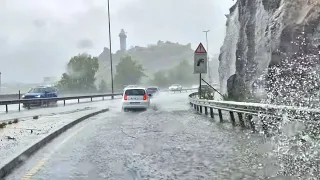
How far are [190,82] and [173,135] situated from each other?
375ft

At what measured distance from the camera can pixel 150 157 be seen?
30.1ft

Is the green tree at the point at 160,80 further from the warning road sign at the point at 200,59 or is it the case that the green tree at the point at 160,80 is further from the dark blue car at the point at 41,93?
the warning road sign at the point at 200,59

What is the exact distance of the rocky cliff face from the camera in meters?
15.5

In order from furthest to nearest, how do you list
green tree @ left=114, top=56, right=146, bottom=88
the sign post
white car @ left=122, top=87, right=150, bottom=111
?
green tree @ left=114, top=56, right=146, bottom=88
white car @ left=122, top=87, right=150, bottom=111
the sign post

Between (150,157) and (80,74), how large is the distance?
70978mm

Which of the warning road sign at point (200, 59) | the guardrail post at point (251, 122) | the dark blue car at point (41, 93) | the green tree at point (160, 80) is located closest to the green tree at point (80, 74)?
the dark blue car at point (41, 93)

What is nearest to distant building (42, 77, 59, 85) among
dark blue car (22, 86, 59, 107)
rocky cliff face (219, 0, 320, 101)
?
dark blue car (22, 86, 59, 107)

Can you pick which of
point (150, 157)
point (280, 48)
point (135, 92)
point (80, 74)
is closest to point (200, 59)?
point (135, 92)

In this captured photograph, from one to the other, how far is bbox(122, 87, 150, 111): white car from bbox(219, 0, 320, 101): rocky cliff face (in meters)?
6.18

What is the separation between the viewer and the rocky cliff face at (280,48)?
15469mm

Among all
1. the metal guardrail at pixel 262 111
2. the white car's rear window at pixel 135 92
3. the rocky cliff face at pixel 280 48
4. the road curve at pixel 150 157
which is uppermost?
the rocky cliff face at pixel 280 48

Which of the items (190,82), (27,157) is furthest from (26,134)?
(190,82)

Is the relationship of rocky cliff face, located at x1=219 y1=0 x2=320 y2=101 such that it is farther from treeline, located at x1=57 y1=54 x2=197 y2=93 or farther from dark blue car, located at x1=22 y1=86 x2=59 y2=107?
treeline, located at x1=57 y1=54 x2=197 y2=93

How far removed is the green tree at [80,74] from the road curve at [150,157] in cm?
6494
